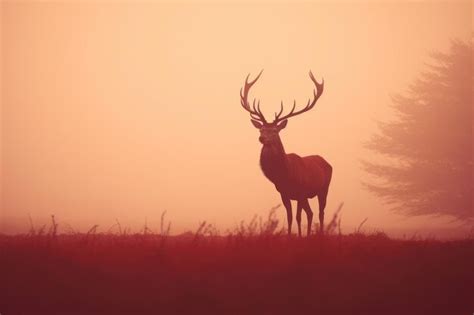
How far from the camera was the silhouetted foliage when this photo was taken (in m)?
17.5

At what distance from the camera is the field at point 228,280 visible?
4.98 m

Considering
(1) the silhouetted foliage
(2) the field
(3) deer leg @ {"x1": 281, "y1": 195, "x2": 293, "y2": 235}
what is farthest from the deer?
(1) the silhouetted foliage

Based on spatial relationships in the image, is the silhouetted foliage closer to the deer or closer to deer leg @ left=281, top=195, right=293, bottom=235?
the deer

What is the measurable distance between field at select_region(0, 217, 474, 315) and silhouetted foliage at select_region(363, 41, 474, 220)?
11.6 meters

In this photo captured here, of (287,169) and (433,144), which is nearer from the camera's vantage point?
(287,169)

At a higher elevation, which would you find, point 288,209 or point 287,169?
point 287,169

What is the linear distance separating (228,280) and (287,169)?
5.28 metres

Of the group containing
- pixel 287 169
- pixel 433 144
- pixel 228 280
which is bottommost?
pixel 228 280

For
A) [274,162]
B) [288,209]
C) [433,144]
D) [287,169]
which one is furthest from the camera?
[433,144]

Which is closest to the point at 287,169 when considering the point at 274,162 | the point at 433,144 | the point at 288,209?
the point at 274,162

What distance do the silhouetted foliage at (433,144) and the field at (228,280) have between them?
11555 mm

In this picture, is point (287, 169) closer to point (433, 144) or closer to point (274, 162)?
point (274, 162)

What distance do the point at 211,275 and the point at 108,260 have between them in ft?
4.08

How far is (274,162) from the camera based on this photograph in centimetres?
1012
